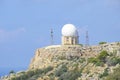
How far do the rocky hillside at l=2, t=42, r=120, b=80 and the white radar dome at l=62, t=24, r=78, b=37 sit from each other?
1724 mm

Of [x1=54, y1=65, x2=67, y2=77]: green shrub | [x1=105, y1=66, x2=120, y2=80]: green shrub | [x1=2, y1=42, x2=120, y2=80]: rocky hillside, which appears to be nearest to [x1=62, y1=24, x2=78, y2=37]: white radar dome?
[x1=2, y1=42, x2=120, y2=80]: rocky hillside

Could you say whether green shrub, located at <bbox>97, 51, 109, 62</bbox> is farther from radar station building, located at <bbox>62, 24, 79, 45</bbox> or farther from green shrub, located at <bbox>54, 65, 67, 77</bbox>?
radar station building, located at <bbox>62, 24, 79, 45</bbox>

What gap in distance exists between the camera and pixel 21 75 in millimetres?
73562

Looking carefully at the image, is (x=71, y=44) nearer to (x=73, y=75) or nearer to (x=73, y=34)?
(x=73, y=34)

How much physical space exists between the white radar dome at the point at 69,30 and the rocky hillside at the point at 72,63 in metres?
1.72

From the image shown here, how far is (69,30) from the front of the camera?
247 feet

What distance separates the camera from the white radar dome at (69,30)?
7525 cm

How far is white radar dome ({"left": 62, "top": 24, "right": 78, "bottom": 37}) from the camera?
75.2 metres

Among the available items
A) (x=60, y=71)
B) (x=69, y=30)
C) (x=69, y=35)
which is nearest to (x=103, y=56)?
(x=60, y=71)

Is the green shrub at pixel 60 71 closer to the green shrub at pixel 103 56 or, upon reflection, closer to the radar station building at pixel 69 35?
the green shrub at pixel 103 56

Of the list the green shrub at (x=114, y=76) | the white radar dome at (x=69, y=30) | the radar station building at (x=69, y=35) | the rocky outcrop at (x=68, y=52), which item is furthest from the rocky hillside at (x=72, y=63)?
the green shrub at (x=114, y=76)

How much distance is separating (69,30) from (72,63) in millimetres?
5235

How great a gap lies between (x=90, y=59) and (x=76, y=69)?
85.6 inches

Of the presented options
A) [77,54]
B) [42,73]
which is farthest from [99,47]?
[42,73]
